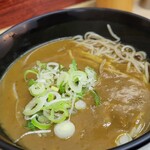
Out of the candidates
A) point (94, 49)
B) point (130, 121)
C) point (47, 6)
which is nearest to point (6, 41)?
point (94, 49)

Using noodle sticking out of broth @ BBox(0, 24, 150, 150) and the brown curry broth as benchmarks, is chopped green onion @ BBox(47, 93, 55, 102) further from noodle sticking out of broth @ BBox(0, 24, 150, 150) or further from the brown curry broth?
the brown curry broth

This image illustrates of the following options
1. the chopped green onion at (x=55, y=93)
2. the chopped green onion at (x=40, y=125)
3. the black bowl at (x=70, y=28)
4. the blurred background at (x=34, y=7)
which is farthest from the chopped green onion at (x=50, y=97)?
the blurred background at (x=34, y=7)

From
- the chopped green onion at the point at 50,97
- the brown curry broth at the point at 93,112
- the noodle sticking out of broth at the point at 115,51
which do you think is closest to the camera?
the brown curry broth at the point at 93,112

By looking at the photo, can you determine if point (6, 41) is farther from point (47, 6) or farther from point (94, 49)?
point (47, 6)

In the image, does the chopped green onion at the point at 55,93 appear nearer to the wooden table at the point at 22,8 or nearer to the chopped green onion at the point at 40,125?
the chopped green onion at the point at 40,125

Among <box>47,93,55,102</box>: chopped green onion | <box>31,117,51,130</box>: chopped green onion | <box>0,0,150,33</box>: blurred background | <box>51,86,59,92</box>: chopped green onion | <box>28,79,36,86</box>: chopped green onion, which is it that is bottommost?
<box>31,117,51,130</box>: chopped green onion

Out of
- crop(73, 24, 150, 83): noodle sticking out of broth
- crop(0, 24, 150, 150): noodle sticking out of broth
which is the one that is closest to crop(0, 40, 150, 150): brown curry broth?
crop(0, 24, 150, 150): noodle sticking out of broth

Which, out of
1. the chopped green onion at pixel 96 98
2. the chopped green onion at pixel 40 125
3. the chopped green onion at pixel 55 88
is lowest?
the chopped green onion at pixel 40 125
